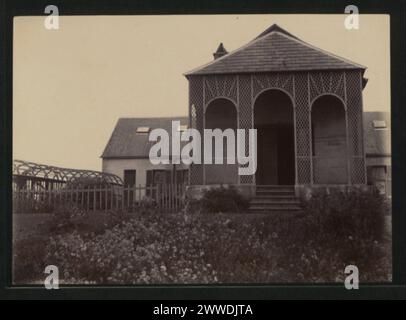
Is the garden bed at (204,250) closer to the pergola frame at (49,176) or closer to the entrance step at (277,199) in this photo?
the entrance step at (277,199)

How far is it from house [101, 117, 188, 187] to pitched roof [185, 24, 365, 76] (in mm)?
1047

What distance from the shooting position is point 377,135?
26.7 ft

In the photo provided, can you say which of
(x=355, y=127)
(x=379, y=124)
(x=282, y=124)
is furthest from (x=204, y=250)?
(x=379, y=124)

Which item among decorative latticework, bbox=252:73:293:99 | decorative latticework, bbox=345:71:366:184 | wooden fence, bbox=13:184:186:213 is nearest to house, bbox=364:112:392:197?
decorative latticework, bbox=345:71:366:184

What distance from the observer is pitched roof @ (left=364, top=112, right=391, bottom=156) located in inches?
320

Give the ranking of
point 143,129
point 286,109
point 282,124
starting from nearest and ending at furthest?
point 143,129 → point 282,124 → point 286,109

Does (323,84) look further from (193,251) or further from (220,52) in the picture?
(193,251)

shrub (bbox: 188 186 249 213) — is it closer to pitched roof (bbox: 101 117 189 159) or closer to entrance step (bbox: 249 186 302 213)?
entrance step (bbox: 249 186 302 213)

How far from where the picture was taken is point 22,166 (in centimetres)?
836

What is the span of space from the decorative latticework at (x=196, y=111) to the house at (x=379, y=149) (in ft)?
8.77

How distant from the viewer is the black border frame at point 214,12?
8.02 metres

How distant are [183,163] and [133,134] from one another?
Result: 0.92 meters

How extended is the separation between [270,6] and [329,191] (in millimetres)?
3112
